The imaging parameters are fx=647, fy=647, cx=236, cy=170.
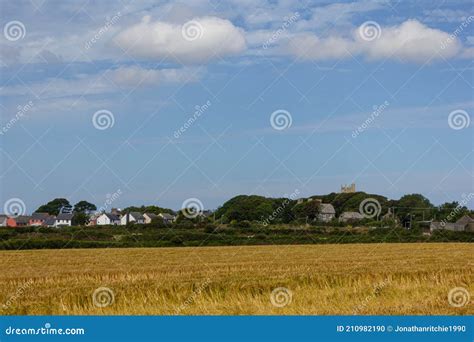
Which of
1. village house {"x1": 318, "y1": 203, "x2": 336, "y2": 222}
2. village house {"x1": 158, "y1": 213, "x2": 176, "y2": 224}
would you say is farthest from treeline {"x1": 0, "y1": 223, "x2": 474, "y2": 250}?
village house {"x1": 158, "y1": 213, "x2": 176, "y2": 224}

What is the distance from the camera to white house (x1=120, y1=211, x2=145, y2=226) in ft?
180

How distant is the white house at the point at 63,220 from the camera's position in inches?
1845

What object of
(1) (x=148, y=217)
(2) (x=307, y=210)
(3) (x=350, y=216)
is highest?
(1) (x=148, y=217)

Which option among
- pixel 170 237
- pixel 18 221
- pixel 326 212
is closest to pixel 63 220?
pixel 170 237

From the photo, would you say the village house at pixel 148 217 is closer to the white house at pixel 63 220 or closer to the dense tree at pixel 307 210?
the white house at pixel 63 220

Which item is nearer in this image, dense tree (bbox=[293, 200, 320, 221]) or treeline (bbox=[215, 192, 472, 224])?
treeline (bbox=[215, 192, 472, 224])

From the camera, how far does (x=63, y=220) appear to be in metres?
47.2

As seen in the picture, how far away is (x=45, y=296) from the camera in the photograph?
14.3 m

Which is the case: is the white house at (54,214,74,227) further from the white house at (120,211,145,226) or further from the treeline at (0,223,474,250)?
the white house at (120,211,145,226)

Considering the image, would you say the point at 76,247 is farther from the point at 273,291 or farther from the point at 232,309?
the point at 232,309

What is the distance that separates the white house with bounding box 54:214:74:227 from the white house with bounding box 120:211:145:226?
4.78m

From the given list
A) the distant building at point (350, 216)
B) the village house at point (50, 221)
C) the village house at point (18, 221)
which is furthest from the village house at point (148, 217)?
the distant building at point (350, 216)

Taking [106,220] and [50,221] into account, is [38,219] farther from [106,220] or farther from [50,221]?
[50,221]

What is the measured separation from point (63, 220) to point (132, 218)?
970 centimetres
